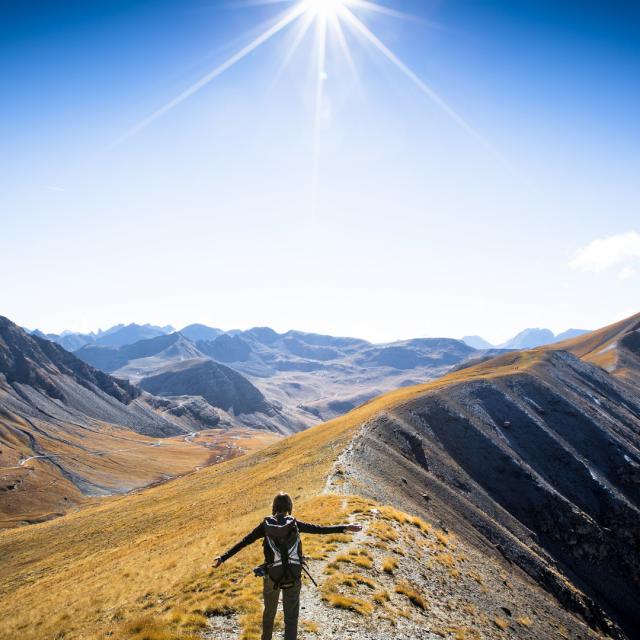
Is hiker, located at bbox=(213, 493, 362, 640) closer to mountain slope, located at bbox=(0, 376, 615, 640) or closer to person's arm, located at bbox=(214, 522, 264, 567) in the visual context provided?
person's arm, located at bbox=(214, 522, 264, 567)

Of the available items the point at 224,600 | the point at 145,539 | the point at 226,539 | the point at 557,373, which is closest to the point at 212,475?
the point at 145,539

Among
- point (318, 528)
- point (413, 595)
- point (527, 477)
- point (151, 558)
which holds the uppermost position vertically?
point (318, 528)

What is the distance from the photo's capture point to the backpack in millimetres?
9609

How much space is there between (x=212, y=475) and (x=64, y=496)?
74034 mm

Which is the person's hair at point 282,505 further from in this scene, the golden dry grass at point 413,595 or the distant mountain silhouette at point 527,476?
the distant mountain silhouette at point 527,476

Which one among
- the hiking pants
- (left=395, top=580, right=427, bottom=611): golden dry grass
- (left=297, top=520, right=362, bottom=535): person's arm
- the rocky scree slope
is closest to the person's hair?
(left=297, top=520, right=362, bottom=535): person's arm

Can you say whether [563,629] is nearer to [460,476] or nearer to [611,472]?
[460,476]

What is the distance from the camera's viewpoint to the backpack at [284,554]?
9609mm

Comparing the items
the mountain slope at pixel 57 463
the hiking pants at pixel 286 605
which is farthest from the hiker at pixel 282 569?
the mountain slope at pixel 57 463

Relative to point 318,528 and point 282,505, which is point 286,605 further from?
point 282,505

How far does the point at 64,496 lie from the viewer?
393 feet

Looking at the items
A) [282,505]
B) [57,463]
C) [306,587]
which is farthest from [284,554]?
[57,463]

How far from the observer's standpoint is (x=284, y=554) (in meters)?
9.68

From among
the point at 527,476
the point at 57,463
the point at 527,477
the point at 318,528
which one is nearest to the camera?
the point at 318,528
